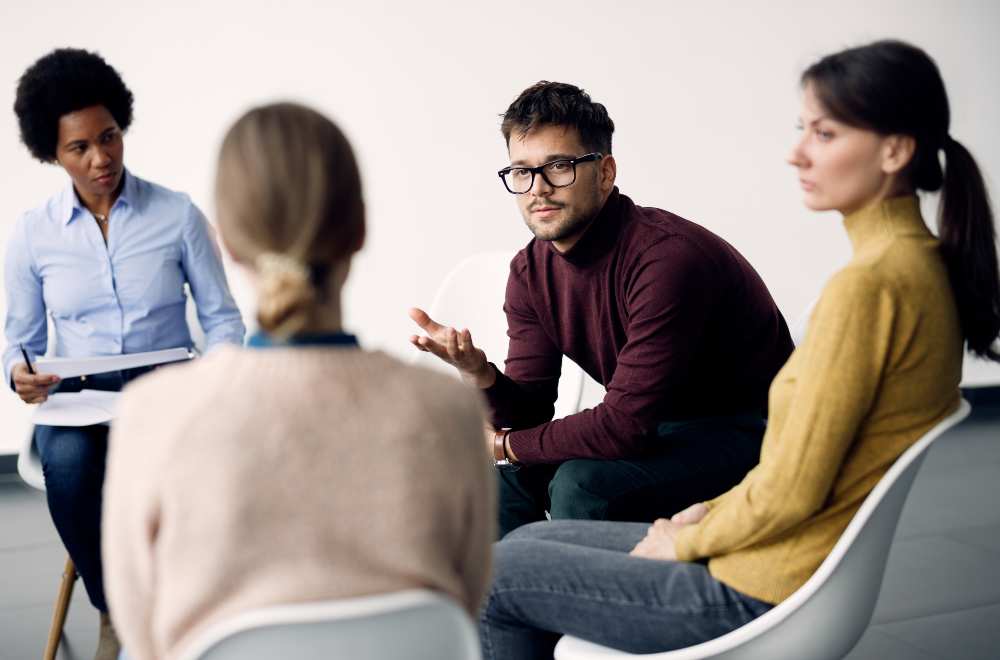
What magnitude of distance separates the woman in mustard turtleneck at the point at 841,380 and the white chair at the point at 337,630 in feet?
1.81

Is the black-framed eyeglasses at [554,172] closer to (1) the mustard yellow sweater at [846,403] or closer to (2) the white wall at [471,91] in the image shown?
(1) the mustard yellow sweater at [846,403]

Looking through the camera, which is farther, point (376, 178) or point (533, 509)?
point (376, 178)

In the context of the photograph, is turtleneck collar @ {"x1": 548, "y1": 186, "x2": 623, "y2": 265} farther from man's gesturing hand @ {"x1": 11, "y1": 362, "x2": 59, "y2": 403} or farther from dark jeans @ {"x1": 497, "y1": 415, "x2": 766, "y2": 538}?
man's gesturing hand @ {"x1": 11, "y1": 362, "x2": 59, "y2": 403}

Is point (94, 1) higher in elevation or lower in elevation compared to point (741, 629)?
higher

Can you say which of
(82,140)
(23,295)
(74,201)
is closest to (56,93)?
(82,140)

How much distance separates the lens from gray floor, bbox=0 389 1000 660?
2.63m

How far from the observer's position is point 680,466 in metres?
2.02

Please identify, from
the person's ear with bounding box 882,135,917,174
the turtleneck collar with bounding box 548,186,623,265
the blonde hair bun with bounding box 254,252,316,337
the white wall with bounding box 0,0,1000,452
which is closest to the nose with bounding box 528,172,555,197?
the turtleneck collar with bounding box 548,186,623,265

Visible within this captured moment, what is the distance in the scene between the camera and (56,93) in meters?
2.66

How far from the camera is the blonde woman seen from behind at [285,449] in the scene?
3.15ft

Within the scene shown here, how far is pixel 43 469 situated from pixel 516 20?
2.83m

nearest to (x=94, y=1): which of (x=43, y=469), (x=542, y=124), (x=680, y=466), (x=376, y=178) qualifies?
(x=376, y=178)

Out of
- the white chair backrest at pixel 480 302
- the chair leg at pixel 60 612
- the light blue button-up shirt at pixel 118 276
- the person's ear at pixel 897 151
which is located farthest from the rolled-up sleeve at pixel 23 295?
the person's ear at pixel 897 151

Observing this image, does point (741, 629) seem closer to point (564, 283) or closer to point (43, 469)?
point (564, 283)
